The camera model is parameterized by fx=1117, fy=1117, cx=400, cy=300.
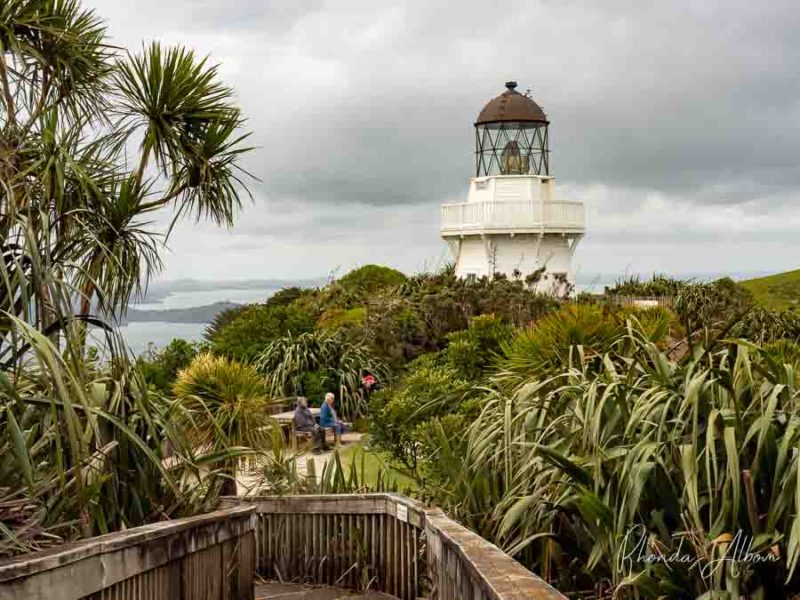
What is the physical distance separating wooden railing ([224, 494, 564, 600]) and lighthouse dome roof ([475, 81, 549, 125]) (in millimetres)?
22931

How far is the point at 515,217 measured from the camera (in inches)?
1129

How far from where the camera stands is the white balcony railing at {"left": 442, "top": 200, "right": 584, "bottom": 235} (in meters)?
28.8

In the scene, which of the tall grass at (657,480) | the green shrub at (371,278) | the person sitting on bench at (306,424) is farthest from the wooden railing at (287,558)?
the green shrub at (371,278)

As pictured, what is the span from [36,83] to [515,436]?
5733 millimetres

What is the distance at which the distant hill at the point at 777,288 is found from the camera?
4222 centimetres

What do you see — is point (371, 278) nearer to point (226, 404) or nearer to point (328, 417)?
point (328, 417)

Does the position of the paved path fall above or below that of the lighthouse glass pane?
below

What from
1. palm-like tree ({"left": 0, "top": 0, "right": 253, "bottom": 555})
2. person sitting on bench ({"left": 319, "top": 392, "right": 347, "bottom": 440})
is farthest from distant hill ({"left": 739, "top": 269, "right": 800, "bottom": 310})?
palm-like tree ({"left": 0, "top": 0, "right": 253, "bottom": 555})

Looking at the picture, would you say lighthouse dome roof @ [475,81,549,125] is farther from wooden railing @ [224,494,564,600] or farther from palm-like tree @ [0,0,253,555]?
wooden railing @ [224,494,564,600]

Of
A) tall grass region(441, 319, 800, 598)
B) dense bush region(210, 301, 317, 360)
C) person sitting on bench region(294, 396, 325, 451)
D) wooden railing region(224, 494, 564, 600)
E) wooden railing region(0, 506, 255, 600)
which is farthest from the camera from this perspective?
dense bush region(210, 301, 317, 360)

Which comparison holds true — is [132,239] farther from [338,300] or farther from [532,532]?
[338,300]

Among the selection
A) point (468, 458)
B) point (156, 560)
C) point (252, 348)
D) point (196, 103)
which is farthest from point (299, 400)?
point (156, 560)

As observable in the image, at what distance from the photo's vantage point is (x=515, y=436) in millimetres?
5652

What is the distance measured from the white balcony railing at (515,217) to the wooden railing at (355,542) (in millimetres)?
22120
